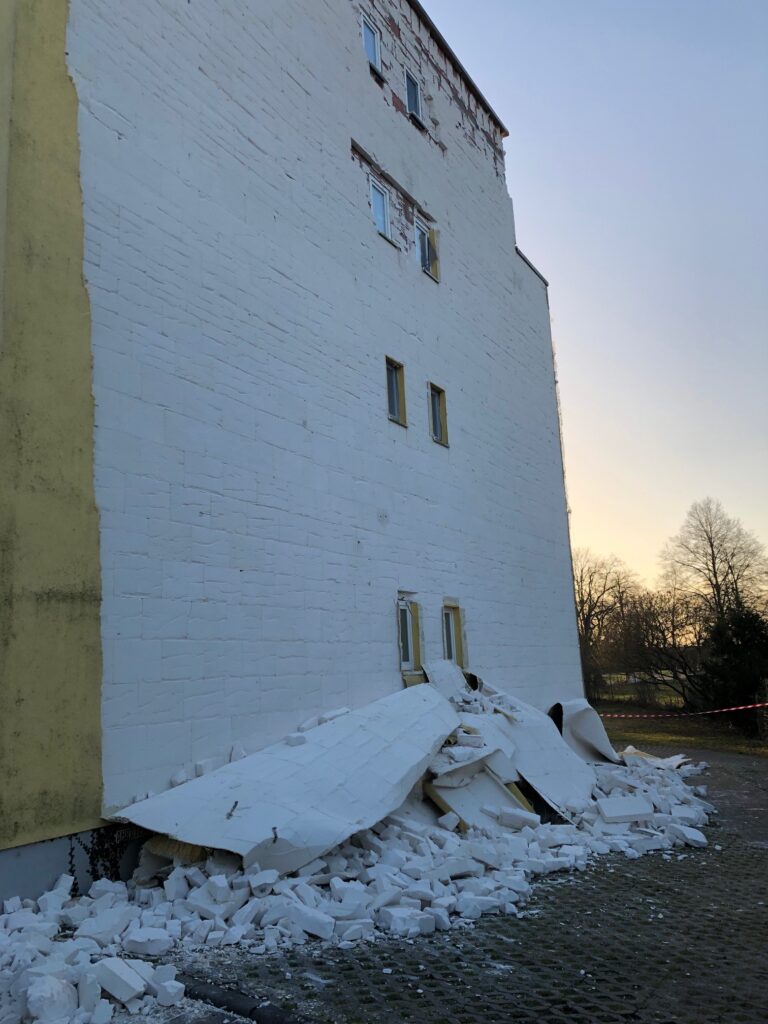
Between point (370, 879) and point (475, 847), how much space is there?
1141 mm

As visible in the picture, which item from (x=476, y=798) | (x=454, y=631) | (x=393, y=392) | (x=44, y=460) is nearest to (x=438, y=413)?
(x=393, y=392)

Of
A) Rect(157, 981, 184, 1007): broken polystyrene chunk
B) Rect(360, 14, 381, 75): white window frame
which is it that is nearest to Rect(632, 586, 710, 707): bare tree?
Rect(360, 14, 381, 75): white window frame

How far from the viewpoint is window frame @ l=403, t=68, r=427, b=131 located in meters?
12.9

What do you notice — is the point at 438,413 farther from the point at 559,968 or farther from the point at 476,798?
the point at 559,968

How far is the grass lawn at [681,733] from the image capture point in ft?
59.8

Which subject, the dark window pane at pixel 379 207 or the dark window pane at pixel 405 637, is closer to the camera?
the dark window pane at pixel 405 637

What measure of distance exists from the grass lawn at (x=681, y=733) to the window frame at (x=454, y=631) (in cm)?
749

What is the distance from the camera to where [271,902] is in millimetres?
5180

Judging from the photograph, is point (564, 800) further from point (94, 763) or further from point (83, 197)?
point (83, 197)

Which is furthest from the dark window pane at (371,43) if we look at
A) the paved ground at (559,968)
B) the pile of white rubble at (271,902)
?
the paved ground at (559,968)

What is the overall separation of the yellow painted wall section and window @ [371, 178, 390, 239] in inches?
217

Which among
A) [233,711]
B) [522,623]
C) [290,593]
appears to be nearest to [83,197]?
[290,593]

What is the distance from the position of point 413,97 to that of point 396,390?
5726 mm

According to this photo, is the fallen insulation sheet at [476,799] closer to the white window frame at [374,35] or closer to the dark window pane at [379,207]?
the dark window pane at [379,207]
